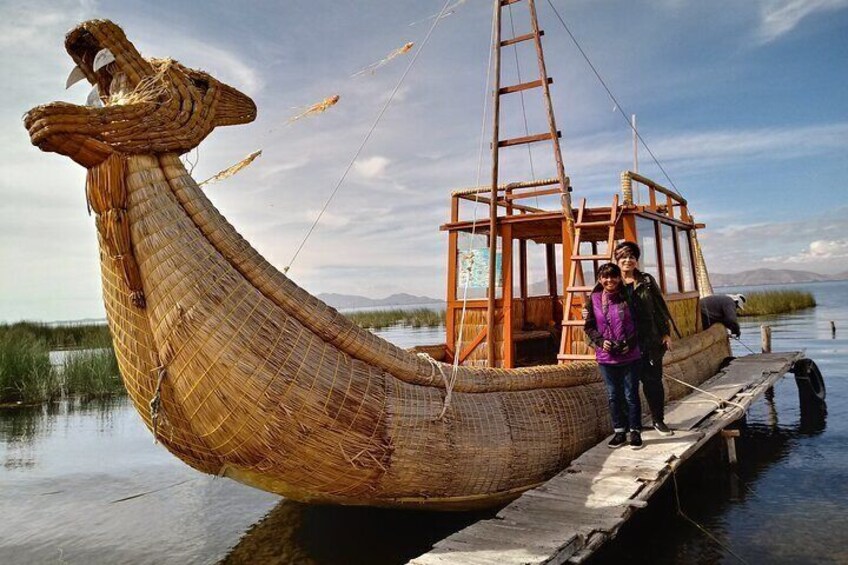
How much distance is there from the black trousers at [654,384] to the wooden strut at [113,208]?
463 centimetres

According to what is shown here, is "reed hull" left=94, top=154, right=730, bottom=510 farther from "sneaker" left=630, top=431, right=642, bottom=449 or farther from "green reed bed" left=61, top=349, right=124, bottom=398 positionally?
"green reed bed" left=61, top=349, right=124, bottom=398

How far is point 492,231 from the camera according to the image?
750 cm

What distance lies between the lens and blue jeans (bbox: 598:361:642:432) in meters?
5.67

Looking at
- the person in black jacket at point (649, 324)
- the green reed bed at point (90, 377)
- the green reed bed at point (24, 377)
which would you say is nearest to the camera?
the person in black jacket at point (649, 324)

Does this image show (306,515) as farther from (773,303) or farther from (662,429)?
(773,303)

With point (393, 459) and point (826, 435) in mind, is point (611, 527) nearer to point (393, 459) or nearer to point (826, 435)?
point (393, 459)

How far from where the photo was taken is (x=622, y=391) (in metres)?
5.71

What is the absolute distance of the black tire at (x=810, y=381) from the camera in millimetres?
11672

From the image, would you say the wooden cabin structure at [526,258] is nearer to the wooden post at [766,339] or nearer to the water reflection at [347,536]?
the water reflection at [347,536]

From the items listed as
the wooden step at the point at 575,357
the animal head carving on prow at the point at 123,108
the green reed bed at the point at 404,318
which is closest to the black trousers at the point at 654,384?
the wooden step at the point at 575,357

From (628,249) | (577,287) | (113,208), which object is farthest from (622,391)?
(113,208)

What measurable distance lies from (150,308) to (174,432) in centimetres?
95

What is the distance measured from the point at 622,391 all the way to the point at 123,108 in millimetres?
4710

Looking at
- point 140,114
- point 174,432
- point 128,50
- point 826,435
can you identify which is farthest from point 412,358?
point 826,435
